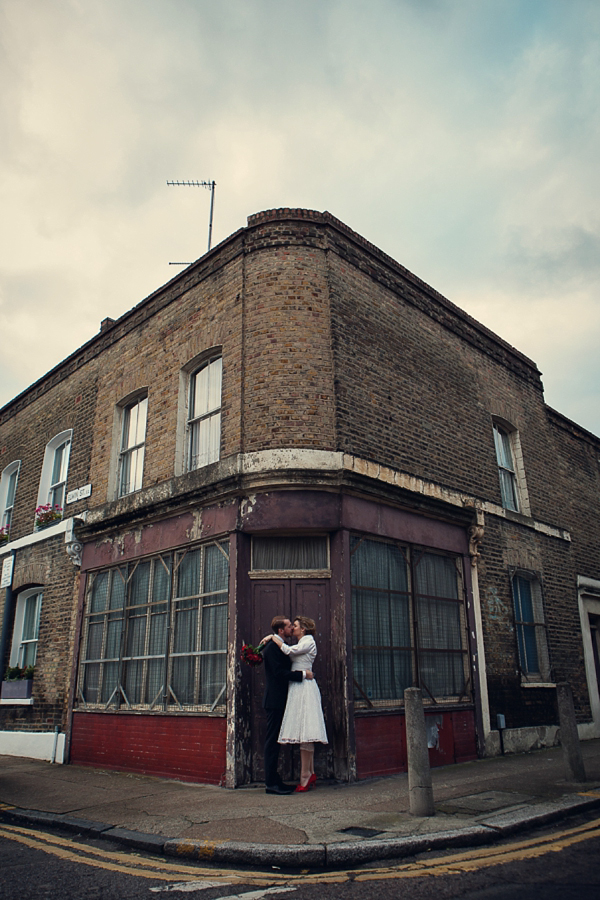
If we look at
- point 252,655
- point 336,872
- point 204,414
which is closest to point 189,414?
point 204,414

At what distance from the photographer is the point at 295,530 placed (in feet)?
25.7

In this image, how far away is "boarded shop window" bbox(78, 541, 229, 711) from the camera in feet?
26.6

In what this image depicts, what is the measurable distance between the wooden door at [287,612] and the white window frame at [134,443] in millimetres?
3730

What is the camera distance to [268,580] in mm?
7785

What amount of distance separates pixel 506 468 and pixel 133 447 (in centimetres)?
692

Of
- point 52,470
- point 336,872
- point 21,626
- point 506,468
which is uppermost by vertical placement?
point 52,470

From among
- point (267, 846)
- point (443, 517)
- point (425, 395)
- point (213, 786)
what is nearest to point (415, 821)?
point (267, 846)

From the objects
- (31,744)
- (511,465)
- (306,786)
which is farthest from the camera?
(511,465)

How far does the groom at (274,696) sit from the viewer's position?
21.7ft

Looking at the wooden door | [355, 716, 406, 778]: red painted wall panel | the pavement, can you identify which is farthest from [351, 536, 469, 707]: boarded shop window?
the pavement

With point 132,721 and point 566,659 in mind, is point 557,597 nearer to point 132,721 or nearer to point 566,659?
point 566,659

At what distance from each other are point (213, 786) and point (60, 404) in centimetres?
870

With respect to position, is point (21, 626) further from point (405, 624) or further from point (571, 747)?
point (571, 747)

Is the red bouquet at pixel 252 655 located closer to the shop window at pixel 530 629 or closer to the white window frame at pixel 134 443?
the white window frame at pixel 134 443
